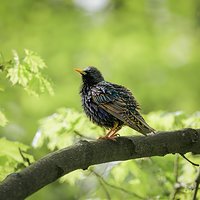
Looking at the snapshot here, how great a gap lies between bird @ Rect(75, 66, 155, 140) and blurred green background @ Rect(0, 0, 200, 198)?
3.42 metres

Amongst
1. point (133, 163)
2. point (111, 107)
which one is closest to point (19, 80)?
point (111, 107)

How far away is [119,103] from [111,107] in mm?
56

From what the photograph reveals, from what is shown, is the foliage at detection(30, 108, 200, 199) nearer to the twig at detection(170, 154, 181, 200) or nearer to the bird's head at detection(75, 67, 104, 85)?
the twig at detection(170, 154, 181, 200)

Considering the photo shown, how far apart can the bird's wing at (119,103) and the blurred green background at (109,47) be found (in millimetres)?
3500

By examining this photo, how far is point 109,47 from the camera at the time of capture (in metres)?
8.02

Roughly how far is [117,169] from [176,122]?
54cm

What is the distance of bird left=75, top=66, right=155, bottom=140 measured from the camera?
3.53 m

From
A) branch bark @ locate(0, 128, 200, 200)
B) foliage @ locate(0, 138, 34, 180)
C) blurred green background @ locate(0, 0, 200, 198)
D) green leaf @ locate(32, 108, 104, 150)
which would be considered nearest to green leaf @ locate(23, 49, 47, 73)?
foliage @ locate(0, 138, 34, 180)

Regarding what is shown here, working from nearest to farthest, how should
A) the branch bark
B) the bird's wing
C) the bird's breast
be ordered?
1. the branch bark
2. the bird's wing
3. the bird's breast

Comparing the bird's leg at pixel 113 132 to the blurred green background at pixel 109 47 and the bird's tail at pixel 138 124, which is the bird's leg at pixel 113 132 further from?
the blurred green background at pixel 109 47

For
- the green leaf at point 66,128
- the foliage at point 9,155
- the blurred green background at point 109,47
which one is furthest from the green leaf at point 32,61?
the blurred green background at point 109,47

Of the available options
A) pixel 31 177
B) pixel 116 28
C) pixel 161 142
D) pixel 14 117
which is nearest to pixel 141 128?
pixel 161 142

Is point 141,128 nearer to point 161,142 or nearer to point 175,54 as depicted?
point 161,142

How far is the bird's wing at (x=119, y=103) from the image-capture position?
11.4ft
